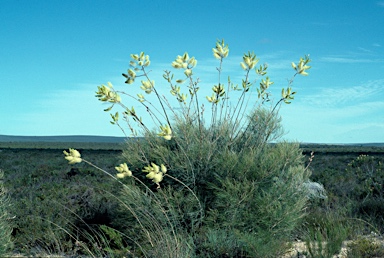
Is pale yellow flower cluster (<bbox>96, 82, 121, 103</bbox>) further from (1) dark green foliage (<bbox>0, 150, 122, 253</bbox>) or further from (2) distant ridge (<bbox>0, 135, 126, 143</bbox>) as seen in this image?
(2) distant ridge (<bbox>0, 135, 126, 143</bbox>)

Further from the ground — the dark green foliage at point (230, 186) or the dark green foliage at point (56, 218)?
the dark green foliage at point (230, 186)

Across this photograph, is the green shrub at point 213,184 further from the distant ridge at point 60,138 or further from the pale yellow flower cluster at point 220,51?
the distant ridge at point 60,138

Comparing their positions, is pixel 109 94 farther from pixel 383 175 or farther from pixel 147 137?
pixel 383 175

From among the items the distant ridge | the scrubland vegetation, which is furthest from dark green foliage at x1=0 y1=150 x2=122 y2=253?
the distant ridge

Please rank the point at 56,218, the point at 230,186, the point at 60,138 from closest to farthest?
1. the point at 230,186
2. the point at 56,218
3. the point at 60,138

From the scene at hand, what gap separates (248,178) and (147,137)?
5.60 feet

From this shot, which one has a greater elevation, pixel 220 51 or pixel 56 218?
pixel 220 51

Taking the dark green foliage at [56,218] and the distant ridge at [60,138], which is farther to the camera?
the distant ridge at [60,138]

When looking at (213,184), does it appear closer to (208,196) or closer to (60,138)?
(208,196)

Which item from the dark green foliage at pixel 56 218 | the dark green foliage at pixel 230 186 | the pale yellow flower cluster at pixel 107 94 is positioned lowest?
the dark green foliage at pixel 56 218

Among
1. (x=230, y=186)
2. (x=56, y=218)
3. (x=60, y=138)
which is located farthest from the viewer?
(x=60, y=138)

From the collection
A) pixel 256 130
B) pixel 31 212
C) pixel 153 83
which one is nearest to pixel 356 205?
pixel 256 130

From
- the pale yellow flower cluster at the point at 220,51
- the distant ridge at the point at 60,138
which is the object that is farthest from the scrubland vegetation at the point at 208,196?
the distant ridge at the point at 60,138

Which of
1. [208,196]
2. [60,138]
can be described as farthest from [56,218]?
[60,138]
